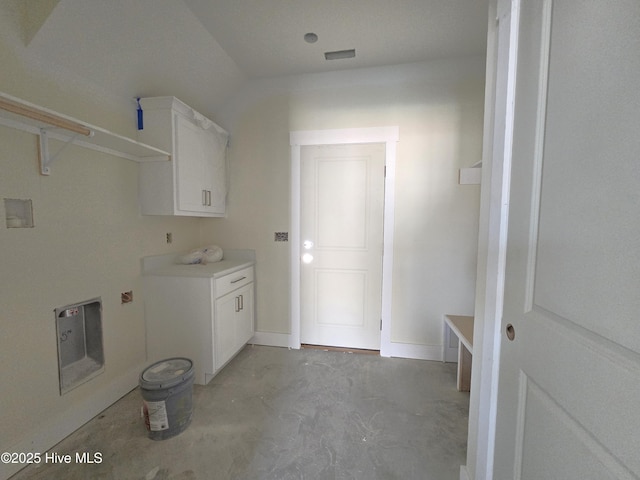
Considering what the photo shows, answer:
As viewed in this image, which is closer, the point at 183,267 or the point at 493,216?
the point at 493,216

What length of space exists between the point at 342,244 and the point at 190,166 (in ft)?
4.88

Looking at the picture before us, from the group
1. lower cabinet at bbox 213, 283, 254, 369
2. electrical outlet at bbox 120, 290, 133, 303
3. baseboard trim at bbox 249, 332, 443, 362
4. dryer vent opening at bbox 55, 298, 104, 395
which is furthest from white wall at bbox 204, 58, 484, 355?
dryer vent opening at bbox 55, 298, 104, 395

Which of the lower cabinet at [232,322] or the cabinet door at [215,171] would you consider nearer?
the lower cabinet at [232,322]

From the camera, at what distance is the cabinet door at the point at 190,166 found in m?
1.90

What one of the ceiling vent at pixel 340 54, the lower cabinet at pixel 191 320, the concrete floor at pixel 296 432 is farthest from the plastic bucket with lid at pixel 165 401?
the ceiling vent at pixel 340 54

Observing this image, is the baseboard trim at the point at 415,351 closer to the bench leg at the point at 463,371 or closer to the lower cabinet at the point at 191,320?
the bench leg at the point at 463,371

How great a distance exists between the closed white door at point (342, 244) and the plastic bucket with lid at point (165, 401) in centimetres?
124

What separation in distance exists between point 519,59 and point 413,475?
1858 millimetres

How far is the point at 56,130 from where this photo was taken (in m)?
Answer: 1.36

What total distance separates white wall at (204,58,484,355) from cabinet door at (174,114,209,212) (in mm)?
433

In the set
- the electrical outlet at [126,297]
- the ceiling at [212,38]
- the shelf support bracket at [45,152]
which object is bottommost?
the electrical outlet at [126,297]

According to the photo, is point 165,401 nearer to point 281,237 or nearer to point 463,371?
point 281,237

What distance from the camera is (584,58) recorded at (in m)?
0.59

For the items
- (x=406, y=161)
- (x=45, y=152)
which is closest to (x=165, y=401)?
(x=45, y=152)
